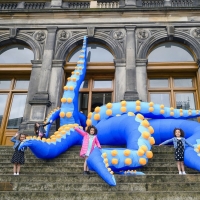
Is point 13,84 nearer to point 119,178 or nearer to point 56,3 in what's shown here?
point 56,3

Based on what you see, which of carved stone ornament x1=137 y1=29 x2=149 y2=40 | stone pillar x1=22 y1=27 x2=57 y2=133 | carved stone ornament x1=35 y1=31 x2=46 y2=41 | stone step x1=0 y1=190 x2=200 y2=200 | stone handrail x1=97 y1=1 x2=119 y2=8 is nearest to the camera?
stone step x1=0 y1=190 x2=200 y2=200

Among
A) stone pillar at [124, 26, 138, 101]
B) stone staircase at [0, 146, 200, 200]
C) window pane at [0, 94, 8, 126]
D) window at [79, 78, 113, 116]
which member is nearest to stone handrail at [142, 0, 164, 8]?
stone pillar at [124, 26, 138, 101]

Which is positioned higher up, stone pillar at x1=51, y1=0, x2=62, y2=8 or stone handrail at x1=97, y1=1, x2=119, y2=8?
stone handrail at x1=97, y1=1, x2=119, y2=8

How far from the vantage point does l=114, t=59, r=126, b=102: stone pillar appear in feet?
33.5

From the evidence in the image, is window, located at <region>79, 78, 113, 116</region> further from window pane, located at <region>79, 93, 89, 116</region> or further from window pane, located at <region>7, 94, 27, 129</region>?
window pane, located at <region>7, 94, 27, 129</region>

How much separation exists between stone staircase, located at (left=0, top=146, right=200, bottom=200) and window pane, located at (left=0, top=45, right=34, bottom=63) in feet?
22.8

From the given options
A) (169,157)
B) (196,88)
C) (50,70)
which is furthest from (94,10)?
(169,157)

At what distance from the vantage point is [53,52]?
1134 centimetres

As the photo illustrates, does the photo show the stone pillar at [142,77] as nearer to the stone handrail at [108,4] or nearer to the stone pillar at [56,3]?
the stone handrail at [108,4]

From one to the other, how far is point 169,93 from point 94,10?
19.3 feet

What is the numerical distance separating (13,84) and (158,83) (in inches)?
295

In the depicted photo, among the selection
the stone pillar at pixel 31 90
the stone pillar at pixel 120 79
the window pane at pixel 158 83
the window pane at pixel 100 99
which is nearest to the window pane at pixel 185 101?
the window pane at pixel 158 83

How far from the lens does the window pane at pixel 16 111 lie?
1102cm

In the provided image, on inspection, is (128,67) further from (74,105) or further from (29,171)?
(29,171)
